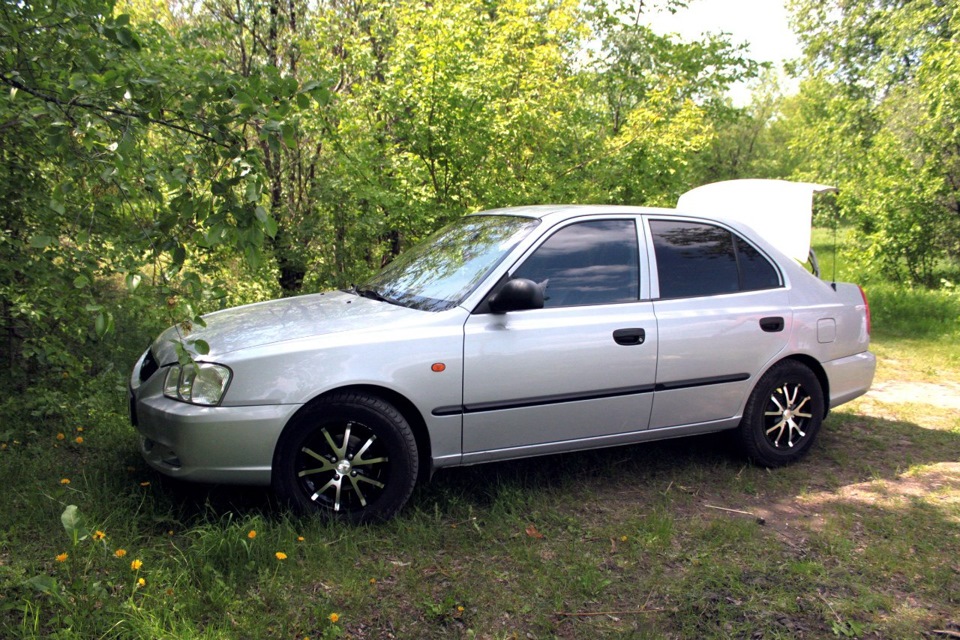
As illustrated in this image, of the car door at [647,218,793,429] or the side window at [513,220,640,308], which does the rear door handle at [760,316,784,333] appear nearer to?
the car door at [647,218,793,429]

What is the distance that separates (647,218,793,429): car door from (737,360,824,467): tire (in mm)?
146

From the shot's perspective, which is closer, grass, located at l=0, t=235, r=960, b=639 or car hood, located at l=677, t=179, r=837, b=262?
grass, located at l=0, t=235, r=960, b=639

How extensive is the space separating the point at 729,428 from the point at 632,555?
5.18ft

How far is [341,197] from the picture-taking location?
24.9 ft

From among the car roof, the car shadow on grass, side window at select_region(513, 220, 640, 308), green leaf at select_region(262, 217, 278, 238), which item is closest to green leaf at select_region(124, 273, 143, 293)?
green leaf at select_region(262, 217, 278, 238)

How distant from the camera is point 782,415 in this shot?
5.32 m

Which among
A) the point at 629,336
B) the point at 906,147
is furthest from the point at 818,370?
the point at 906,147

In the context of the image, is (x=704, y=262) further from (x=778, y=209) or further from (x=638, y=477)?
(x=778, y=209)

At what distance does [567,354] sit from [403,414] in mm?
984

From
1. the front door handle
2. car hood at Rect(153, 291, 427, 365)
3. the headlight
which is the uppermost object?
car hood at Rect(153, 291, 427, 365)

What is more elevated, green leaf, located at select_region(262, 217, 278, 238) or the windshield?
green leaf, located at select_region(262, 217, 278, 238)

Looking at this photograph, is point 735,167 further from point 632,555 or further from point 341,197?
point 632,555

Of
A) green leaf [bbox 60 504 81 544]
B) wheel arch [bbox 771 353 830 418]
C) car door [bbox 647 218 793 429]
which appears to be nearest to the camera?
green leaf [bbox 60 504 81 544]

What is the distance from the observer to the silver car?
3879mm
